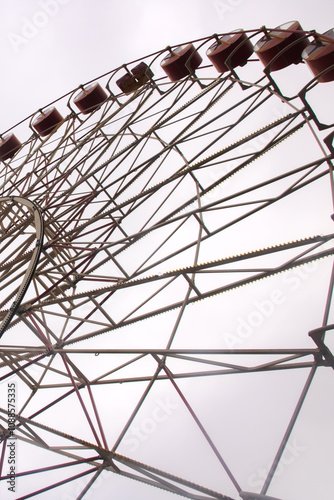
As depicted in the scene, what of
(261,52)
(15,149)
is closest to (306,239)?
(261,52)

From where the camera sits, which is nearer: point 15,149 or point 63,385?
point 63,385

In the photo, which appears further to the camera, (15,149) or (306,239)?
(15,149)

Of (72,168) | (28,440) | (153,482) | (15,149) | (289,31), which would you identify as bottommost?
(153,482)

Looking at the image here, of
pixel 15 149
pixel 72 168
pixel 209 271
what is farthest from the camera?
pixel 15 149

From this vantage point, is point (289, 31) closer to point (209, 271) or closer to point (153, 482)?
point (209, 271)

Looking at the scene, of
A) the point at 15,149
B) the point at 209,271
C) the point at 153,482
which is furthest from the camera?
the point at 15,149

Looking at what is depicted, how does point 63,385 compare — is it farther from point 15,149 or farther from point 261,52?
point 15,149

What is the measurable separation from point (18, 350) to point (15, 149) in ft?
37.1

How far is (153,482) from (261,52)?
9.34 m

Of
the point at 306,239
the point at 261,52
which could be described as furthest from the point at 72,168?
the point at 306,239

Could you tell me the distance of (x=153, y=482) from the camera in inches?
236

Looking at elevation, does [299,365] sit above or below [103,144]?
below

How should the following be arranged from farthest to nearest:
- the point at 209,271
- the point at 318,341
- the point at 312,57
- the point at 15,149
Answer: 1. the point at 15,149
2. the point at 312,57
3. the point at 209,271
4. the point at 318,341

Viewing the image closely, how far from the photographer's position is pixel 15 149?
55.2ft
